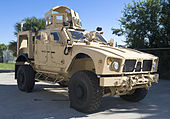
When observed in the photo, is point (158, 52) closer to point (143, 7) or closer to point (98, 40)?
point (143, 7)

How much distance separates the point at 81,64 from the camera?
5.85 metres

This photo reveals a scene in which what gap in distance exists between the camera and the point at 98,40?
6.68 meters

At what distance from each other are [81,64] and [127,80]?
5.42ft

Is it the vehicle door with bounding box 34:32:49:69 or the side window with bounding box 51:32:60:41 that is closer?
the side window with bounding box 51:32:60:41

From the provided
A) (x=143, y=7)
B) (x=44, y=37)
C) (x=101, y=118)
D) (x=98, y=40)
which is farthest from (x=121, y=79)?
(x=143, y=7)

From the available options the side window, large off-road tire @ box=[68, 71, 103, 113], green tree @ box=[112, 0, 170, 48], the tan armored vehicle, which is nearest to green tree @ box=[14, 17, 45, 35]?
green tree @ box=[112, 0, 170, 48]

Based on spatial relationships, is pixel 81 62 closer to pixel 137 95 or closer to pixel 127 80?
pixel 127 80

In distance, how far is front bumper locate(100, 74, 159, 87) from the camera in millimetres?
4398

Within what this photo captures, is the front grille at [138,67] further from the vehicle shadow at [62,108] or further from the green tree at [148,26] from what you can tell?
the green tree at [148,26]

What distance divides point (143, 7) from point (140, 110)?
1324 centimetres

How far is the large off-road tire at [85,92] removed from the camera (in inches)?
180

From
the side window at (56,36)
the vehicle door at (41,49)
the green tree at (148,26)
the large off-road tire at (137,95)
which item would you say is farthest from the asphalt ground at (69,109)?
the green tree at (148,26)

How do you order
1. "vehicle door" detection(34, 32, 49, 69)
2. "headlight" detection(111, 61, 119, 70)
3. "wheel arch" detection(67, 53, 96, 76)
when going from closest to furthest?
"headlight" detection(111, 61, 119, 70) → "wheel arch" detection(67, 53, 96, 76) → "vehicle door" detection(34, 32, 49, 69)

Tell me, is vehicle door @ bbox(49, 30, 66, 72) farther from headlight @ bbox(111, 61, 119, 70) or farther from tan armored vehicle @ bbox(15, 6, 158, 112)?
headlight @ bbox(111, 61, 119, 70)
